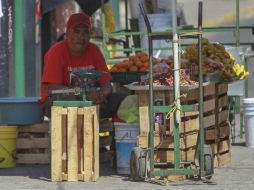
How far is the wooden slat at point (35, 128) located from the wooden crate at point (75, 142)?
94 cm

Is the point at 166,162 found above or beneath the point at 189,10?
beneath

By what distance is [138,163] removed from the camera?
297 inches

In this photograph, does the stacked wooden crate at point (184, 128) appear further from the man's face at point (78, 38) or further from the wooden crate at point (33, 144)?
the wooden crate at point (33, 144)

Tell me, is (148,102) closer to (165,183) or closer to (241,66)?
(165,183)

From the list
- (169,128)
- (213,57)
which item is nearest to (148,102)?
(169,128)

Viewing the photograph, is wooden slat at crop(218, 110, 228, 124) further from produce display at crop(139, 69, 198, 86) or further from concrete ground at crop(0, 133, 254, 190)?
produce display at crop(139, 69, 198, 86)

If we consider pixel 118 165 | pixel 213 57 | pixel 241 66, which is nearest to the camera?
pixel 118 165

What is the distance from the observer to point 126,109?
809 cm

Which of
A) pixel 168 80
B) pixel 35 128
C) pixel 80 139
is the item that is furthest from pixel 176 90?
pixel 35 128

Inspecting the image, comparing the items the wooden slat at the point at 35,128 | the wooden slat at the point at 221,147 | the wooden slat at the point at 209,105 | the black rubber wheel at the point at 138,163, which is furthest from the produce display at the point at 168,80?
the wooden slat at the point at 35,128

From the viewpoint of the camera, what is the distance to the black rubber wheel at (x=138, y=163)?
7.55m

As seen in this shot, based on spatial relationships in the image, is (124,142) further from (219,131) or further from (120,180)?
(219,131)

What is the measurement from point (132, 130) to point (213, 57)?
1672 mm

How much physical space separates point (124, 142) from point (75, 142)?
1.79 ft
